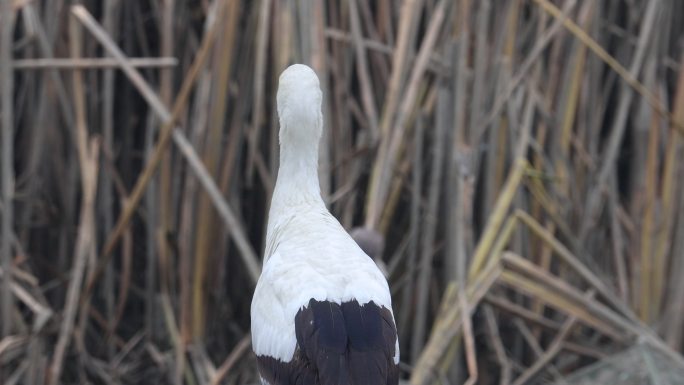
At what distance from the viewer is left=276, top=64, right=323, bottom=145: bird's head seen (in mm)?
3748

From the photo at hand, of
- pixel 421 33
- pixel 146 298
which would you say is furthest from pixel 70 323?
pixel 421 33

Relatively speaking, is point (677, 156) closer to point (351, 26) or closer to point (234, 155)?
point (351, 26)

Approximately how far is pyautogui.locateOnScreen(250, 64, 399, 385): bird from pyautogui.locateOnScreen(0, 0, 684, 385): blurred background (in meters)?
0.81

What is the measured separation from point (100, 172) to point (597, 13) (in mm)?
2156

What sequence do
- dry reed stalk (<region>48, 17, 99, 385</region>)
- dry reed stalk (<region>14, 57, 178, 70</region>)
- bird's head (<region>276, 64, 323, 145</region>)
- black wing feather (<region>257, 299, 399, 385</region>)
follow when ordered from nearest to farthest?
black wing feather (<region>257, 299, 399, 385</region>)
bird's head (<region>276, 64, 323, 145</region>)
dry reed stalk (<region>48, 17, 99, 385</region>)
dry reed stalk (<region>14, 57, 178, 70</region>)

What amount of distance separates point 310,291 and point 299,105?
2.20ft

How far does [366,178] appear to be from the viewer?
526cm

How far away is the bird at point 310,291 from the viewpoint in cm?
318

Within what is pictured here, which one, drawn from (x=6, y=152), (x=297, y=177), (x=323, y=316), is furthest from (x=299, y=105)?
(x=6, y=152)

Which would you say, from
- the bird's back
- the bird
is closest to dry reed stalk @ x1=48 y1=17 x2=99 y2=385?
the bird

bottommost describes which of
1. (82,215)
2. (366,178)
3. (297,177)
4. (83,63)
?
(82,215)

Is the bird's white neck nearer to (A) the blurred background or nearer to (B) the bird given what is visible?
(B) the bird

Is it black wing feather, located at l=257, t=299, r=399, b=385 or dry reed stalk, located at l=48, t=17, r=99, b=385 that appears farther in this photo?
dry reed stalk, located at l=48, t=17, r=99, b=385

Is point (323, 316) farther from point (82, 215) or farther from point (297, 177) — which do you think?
point (82, 215)
